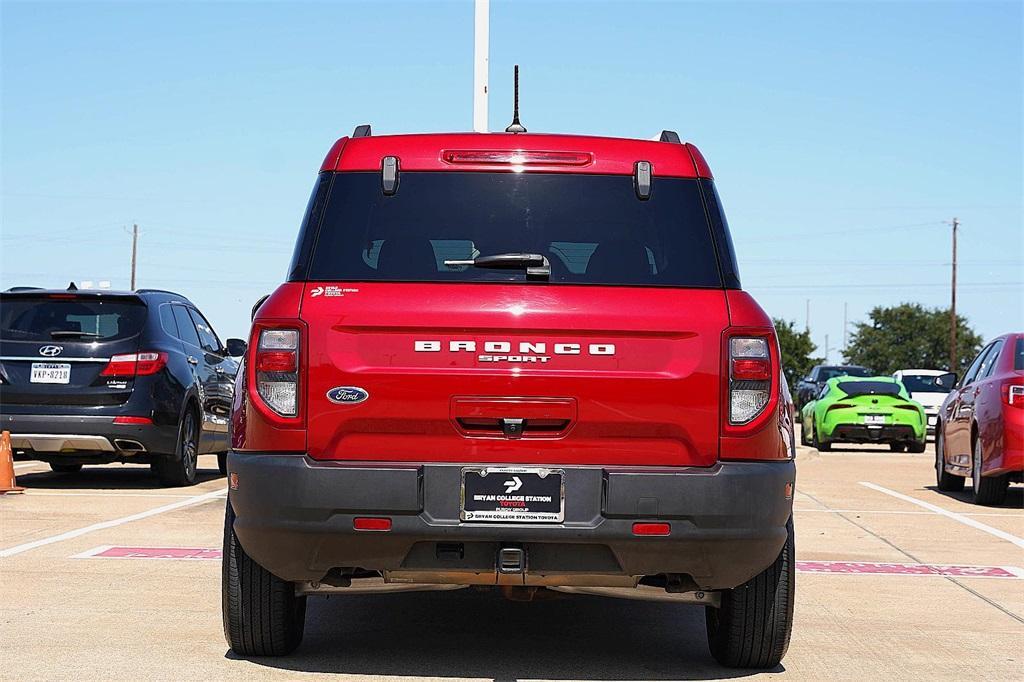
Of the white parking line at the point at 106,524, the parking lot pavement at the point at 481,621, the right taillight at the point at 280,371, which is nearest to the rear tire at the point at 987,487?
the parking lot pavement at the point at 481,621

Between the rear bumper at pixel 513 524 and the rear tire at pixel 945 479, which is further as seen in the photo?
the rear tire at pixel 945 479

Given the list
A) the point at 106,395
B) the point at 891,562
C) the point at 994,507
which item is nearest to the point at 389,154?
the point at 891,562

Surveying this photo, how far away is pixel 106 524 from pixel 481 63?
760 cm

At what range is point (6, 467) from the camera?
42.1ft

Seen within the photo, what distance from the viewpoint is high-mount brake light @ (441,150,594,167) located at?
5746 millimetres

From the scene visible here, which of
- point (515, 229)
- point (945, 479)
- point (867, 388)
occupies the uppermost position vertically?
point (515, 229)

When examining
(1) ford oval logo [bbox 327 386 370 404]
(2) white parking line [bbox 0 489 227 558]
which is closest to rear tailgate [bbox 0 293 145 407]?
(2) white parking line [bbox 0 489 227 558]

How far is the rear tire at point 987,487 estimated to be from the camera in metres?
13.9

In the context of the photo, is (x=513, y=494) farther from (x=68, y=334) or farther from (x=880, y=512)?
(x=68, y=334)

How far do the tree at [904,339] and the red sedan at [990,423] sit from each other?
358 feet

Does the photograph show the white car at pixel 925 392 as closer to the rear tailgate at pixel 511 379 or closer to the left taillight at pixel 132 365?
the left taillight at pixel 132 365

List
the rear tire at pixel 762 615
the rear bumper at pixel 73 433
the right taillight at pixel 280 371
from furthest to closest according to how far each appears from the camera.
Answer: the rear bumper at pixel 73 433, the rear tire at pixel 762 615, the right taillight at pixel 280 371

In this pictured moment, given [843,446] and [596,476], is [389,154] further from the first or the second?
[843,446]

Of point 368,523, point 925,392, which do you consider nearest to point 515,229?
point 368,523
